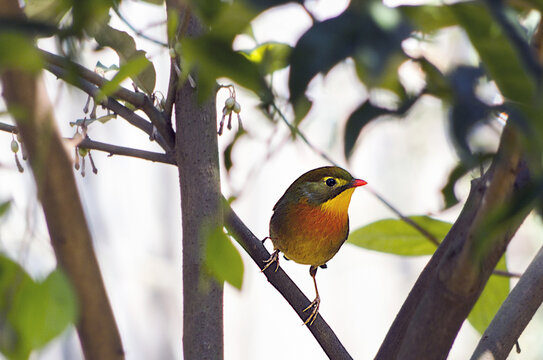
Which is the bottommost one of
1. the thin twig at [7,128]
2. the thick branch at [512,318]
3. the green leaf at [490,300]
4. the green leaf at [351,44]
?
the thick branch at [512,318]

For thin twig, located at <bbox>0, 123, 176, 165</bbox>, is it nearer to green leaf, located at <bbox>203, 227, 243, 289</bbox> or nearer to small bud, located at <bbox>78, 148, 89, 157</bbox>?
small bud, located at <bbox>78, 148, 89, 157</bbox>

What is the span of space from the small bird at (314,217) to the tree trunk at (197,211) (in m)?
0.97

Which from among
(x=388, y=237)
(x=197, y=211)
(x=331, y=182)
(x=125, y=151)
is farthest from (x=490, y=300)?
(x=331, y=182)

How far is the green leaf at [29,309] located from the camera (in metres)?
0.53

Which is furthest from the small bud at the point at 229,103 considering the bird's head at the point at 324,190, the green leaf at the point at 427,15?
the bird's head at the point at 324,190

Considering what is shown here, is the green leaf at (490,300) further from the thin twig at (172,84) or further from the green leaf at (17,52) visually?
the green leaf at (17,52)

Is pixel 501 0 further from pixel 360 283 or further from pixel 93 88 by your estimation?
pixel 360 283

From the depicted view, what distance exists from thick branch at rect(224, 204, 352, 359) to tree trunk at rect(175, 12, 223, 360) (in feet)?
0.42

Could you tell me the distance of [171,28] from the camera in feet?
2.01

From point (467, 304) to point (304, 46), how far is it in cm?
36

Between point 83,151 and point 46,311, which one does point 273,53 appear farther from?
point 46,311

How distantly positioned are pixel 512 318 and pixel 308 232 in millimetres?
1021

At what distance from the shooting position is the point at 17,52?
1.61 feet

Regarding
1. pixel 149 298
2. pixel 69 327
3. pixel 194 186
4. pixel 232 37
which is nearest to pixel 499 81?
pixel 232 37
